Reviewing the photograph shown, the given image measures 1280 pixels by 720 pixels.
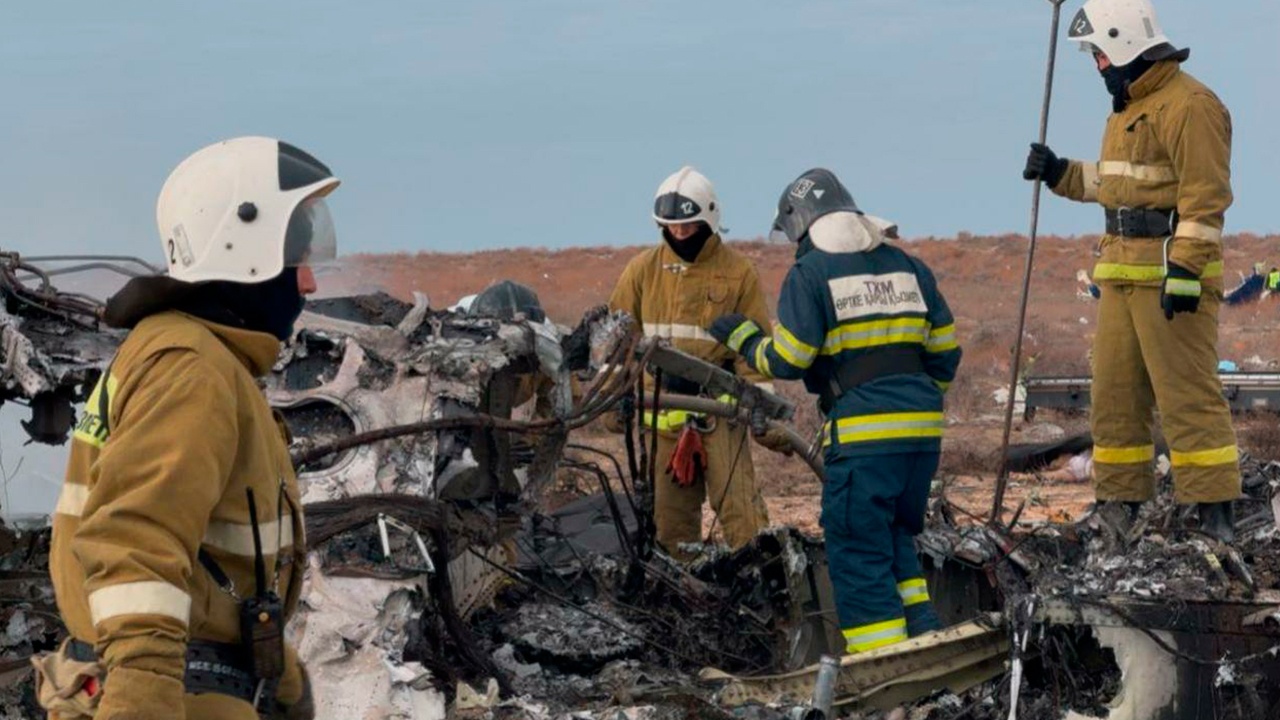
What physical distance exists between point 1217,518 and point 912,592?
52.7 inches

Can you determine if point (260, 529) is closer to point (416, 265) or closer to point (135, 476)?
point (135, 476)

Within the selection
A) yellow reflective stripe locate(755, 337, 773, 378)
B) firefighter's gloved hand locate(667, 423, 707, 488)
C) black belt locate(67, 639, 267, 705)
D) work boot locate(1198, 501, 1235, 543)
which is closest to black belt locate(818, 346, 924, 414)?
yellow reflective stripe locate(755, 337, 773, 378)

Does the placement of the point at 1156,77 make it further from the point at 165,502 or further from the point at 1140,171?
the point at 165,502

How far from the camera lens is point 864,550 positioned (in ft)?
23.1

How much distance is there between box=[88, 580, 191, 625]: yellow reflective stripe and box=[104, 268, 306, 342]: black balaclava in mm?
591

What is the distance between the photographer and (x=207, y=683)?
3430mm

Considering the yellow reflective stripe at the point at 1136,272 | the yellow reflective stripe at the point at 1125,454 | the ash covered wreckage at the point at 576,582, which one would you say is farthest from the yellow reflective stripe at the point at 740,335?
the yellow reflective stripe at the point at 1125,454

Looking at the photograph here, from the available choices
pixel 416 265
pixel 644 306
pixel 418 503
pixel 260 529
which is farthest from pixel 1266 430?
pixel 416 265

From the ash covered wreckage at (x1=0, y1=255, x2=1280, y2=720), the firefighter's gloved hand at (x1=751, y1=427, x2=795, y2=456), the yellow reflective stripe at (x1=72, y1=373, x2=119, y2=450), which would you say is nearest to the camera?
the yellow reflective stripe at (x1=72, y1=373, x2=119, y2=450)

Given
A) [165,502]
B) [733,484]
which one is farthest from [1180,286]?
[165,502]

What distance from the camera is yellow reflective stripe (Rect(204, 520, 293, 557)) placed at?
343 centimetres

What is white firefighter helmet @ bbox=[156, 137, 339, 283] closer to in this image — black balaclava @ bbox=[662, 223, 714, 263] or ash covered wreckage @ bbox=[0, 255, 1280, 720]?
ash covered wreckage @ bbox=[0, 255, 1280, 720]

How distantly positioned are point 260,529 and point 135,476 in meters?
0.34

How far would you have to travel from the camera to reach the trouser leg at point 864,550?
697 cm
